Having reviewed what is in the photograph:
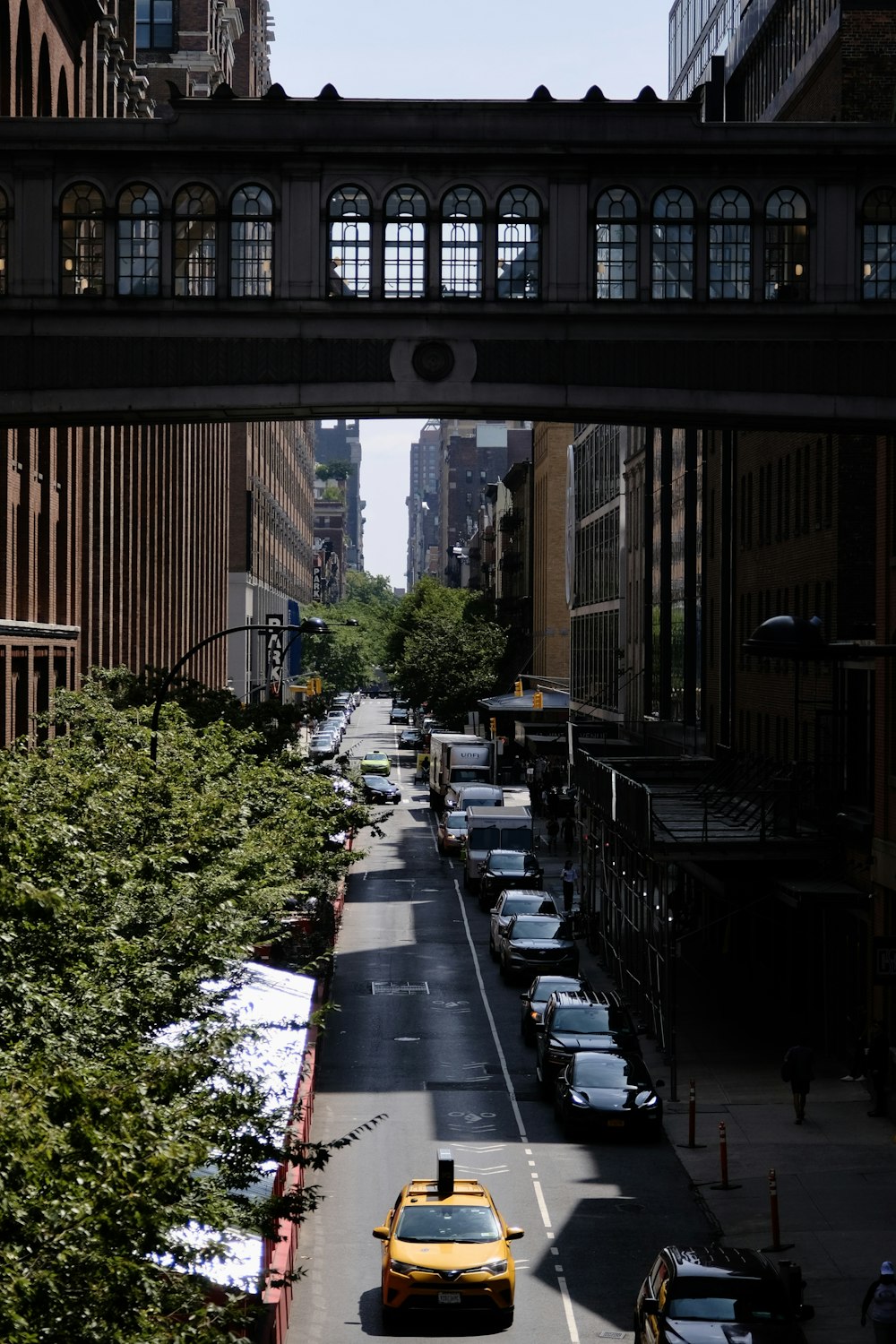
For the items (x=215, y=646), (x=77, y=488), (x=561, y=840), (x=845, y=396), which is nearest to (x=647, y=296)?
(x=845, y=396)

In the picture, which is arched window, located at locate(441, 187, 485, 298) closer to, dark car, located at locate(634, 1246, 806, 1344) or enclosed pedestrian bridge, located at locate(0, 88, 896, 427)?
enclosed pedestrian bridge, located at locate(0, 88, 896, 427)

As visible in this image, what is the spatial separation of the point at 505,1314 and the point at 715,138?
1709 centimetres

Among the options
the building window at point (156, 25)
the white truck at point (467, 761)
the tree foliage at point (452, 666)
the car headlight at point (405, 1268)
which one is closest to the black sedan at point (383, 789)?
the white truck at point (467, 761)

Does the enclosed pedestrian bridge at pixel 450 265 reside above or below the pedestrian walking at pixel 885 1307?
above

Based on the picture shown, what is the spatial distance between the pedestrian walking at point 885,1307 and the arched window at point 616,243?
1526cm

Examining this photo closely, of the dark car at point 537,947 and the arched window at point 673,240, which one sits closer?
the arched window at point 673,240

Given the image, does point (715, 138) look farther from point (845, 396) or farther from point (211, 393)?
point (211, 393)

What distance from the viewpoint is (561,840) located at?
7875 cm

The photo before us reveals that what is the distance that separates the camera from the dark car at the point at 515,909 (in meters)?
48.1

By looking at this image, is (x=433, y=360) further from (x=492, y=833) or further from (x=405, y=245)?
(x=492, y=833)

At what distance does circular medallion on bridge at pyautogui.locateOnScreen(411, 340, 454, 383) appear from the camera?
28.6 meters

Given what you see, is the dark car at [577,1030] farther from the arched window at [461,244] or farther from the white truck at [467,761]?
the white truck at [467,761]

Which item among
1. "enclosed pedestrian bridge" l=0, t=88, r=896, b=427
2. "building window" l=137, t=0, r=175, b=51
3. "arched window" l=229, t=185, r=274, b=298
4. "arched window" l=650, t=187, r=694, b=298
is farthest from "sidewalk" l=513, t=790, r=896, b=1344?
"building window" l=137, t=0, r=175, b=51

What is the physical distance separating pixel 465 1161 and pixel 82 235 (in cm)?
1496
